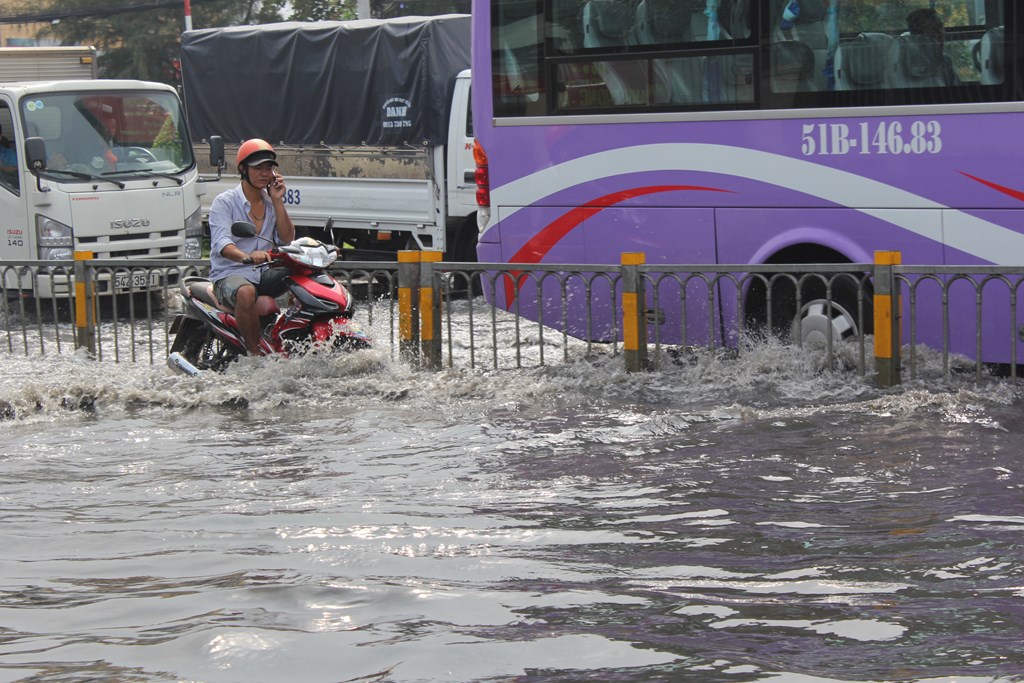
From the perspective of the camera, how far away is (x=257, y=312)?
918 centimetres

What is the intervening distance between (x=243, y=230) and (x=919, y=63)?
4.32 meters

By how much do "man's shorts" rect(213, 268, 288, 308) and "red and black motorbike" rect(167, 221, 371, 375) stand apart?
0.16 feet

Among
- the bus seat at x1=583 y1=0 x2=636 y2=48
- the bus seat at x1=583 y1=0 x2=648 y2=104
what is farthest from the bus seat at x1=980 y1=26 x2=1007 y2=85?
the bus seat at x1=583 y1=0 x2=636 y2=48

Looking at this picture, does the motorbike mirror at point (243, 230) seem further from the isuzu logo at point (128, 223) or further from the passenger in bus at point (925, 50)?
the isuzu logo at point (128, 223)

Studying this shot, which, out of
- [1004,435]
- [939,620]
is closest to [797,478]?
[1004,435]

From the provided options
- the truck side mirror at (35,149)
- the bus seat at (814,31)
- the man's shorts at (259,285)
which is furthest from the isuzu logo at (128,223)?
the bus seat at (814,31)

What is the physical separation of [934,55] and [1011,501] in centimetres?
357

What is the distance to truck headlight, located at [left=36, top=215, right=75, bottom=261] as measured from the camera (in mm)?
14109

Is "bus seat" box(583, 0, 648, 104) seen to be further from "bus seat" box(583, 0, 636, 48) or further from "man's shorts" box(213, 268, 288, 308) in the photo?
"man's shorts" box(213, 268, 288, 308)

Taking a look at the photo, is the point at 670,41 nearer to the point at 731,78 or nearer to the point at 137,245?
the point at 731,78

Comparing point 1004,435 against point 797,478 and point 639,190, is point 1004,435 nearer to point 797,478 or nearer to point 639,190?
point 797,478

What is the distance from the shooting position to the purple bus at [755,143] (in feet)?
27.7

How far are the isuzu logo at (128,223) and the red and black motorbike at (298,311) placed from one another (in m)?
5.27

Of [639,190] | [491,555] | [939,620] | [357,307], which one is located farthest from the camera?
[357,307]
